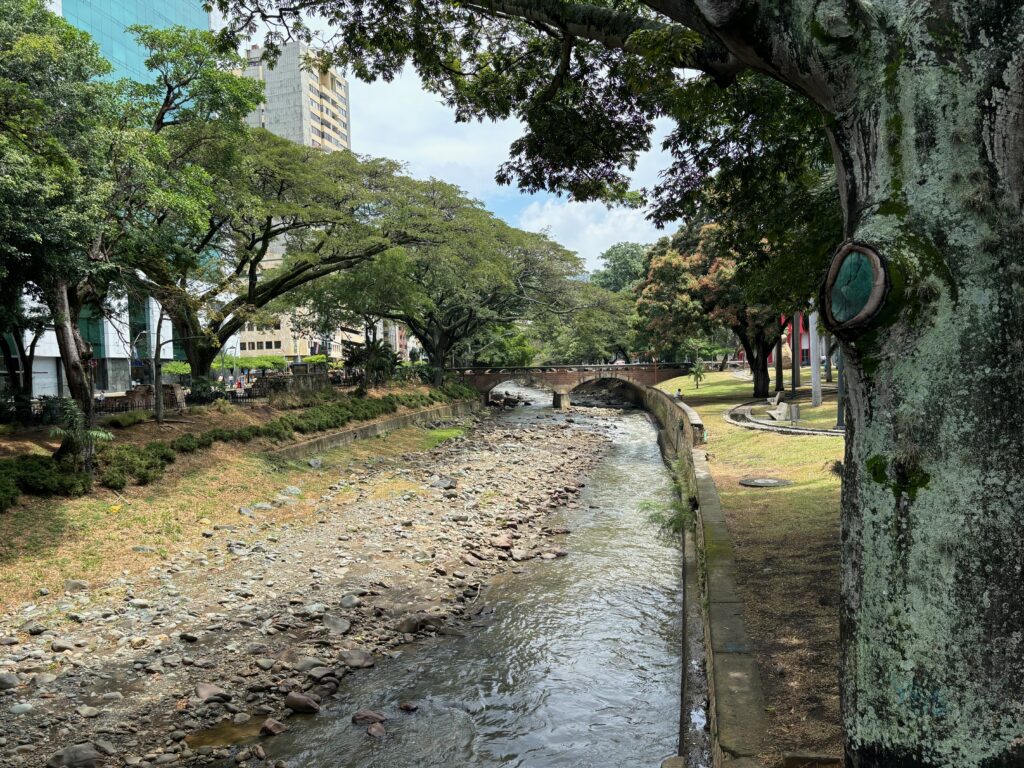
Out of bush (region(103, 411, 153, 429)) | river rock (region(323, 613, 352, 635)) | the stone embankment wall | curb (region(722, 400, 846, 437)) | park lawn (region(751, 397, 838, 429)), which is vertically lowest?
river rock (region(323, 613, 352, 635))

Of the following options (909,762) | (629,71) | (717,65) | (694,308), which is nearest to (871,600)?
(909,762)

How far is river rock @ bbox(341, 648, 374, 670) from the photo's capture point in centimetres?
755

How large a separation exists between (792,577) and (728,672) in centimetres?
246

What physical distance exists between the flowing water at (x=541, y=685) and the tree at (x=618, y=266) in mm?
60262

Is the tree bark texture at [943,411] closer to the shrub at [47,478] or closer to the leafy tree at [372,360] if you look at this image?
the shrub at [47,478]

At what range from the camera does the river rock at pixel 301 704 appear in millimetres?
6578

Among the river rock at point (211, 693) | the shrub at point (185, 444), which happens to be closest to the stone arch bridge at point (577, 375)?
the shrub at point (185, 444)

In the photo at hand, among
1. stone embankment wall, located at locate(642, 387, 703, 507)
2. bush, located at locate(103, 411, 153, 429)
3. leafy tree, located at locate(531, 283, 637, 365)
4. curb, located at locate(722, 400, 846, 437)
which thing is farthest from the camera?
leafy tree, located at locate(531, 283, 637, 365)

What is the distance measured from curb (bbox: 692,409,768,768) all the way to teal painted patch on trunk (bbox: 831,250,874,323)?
2.71m

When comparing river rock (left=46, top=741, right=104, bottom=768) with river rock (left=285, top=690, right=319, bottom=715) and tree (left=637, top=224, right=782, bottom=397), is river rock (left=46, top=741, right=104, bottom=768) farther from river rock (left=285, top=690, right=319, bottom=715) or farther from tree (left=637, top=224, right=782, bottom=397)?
tree (left=637, top=224, right=782, bottom=397)

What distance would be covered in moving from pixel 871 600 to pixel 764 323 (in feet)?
73.6

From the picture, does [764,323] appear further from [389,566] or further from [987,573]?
[987,573]

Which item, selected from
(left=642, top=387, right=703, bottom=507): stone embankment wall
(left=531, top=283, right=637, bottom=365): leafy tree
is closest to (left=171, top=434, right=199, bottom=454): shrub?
(left=642, top=387, right=703, bottom=507): stone embankment wall

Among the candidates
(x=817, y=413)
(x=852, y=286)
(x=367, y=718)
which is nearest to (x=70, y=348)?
(x=367, y=718)
